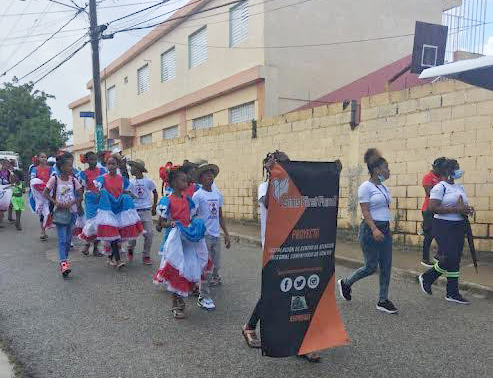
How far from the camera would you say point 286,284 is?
3461 mm

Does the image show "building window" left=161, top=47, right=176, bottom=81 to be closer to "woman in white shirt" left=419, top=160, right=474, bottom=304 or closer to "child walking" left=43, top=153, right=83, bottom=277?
"child walking" left=43, top=153, right=83, bottom=277

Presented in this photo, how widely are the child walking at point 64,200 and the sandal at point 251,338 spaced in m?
3.40

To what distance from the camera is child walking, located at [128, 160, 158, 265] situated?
24.5 ft

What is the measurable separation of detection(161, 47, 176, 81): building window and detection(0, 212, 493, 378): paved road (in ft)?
46.7

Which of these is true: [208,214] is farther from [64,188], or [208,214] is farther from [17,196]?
[17,196]

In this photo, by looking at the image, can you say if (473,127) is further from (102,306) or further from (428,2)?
(428,2)

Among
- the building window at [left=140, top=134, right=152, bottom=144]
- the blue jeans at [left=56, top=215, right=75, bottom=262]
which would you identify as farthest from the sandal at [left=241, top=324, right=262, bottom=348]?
the building window at [left=140, top=134, right=152, bottom=144]

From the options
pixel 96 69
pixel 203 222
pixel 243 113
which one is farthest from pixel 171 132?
pixel 203 222

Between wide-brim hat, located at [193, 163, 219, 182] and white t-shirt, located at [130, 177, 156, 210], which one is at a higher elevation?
wide-brim hat, located at [193, 163, 219, 182]

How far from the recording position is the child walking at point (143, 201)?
24.5 ft

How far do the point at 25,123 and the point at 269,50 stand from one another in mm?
24596

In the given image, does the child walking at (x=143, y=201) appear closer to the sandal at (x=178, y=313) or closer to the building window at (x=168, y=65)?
the sandal at (x=178, y=313)

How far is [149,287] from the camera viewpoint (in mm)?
6098

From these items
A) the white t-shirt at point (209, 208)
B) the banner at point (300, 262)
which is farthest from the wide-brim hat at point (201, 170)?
the banner at point (300, 262)
